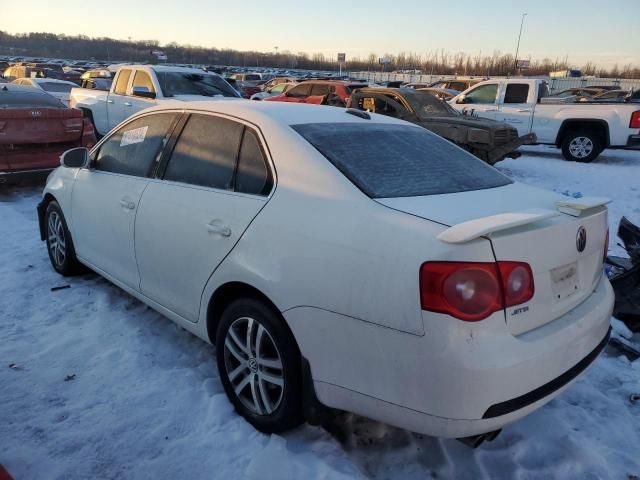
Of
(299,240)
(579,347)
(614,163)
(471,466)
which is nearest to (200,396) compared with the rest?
(299,240)

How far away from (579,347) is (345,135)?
156 centimetres

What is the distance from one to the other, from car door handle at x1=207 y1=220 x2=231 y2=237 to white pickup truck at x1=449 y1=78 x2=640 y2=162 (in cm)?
1165

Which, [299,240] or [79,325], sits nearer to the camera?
[299,240]

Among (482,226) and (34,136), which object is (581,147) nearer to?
(34,136)

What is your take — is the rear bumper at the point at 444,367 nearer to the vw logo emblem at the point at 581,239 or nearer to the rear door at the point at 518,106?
the vw logo emblem at the point at 581,239

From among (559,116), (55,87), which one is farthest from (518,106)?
(55,87)

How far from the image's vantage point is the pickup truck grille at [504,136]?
31.1 feet

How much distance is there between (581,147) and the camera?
1220 cm

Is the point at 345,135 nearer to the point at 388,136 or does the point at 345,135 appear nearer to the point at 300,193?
the point at 388,136

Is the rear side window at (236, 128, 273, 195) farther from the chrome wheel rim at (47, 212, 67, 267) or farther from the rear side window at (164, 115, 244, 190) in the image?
the chrome wheel rim at (47, 212, 67, 267)

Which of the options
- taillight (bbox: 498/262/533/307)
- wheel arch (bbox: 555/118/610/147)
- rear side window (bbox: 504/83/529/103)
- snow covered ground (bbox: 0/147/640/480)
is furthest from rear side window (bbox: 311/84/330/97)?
taillight (bbox: 498/262/533/307)

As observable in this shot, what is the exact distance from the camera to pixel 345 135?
111 inches

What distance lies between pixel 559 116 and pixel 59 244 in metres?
11.5

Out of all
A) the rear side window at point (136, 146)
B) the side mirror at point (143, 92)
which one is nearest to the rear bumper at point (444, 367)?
the rear side window at point (136, 146)
